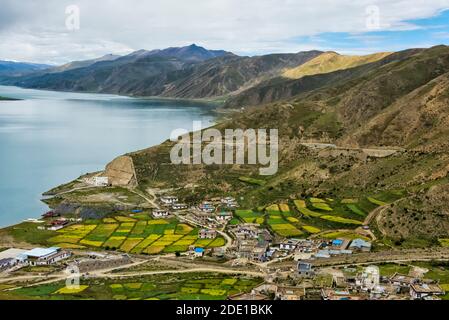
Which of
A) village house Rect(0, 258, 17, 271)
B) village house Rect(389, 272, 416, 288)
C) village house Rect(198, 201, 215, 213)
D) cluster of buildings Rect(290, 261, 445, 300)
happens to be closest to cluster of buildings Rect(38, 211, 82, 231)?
village house Rect(0, 258, 17, 271)

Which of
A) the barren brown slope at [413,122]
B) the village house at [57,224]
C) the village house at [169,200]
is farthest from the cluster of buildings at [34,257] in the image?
the barren brown slope at [413,122]

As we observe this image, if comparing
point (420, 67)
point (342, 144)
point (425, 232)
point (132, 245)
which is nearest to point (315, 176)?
point (342, 144)

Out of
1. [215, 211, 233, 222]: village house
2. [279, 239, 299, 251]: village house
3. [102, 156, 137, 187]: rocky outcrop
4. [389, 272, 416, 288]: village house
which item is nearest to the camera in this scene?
[389, 272, 416, 288]: village house

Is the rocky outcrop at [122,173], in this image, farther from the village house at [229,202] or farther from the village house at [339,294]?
the village house at [339,294]

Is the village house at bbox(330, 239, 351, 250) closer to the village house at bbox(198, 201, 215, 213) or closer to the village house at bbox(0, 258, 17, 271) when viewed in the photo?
the village house at bbox(198, 201, 215, 213)

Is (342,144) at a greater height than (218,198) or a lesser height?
greater
